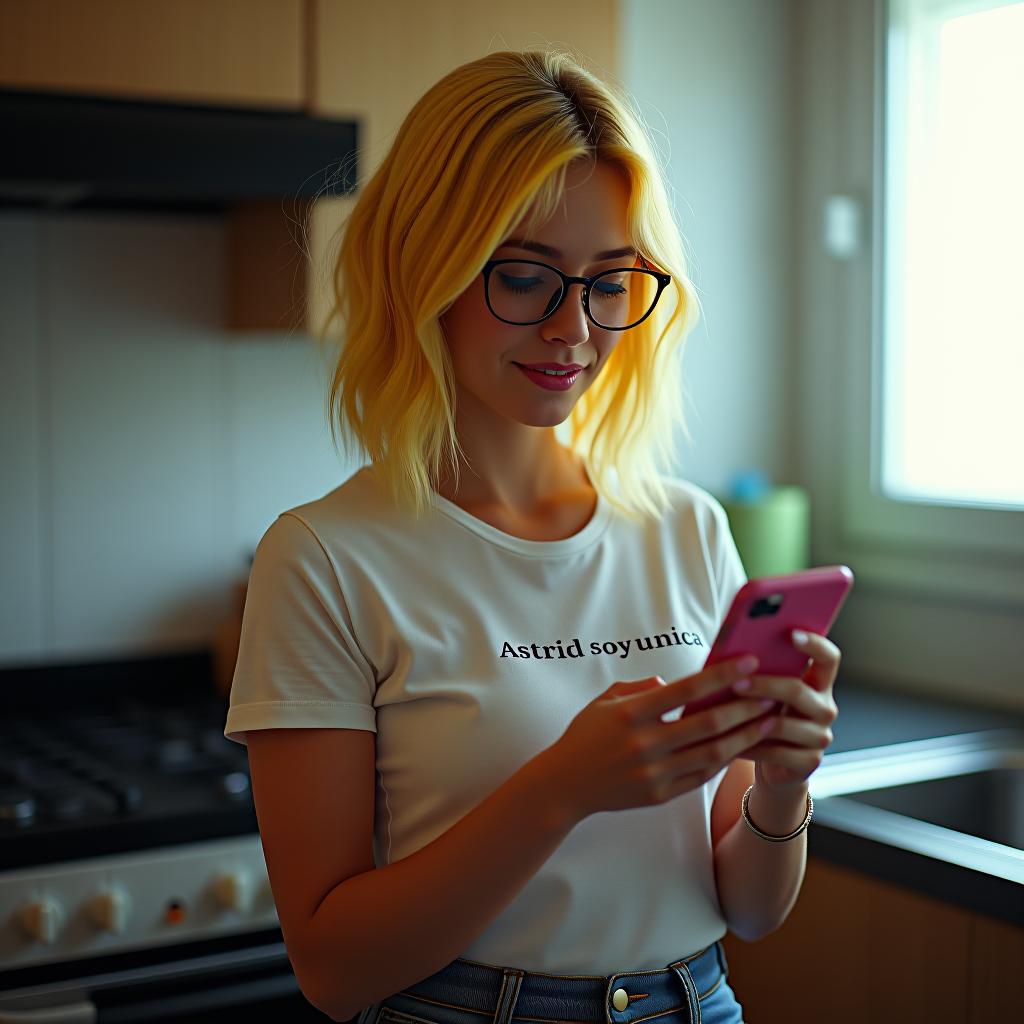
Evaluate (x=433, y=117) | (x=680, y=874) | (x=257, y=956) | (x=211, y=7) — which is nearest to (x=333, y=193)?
(x=211, y=7)

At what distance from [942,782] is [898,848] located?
1.21 feet

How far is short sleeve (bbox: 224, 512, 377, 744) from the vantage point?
3.02 ft

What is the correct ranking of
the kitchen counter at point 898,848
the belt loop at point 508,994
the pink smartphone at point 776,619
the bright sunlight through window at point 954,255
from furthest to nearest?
the bright sunlight through window at point 954,255, the kitchen counter at point 898,848, the belt loop at point 508,994, the pink smartphone at point 776,619

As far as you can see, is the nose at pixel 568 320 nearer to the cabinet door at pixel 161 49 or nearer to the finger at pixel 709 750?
the finger at pixel 709 750

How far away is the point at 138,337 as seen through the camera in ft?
7.07

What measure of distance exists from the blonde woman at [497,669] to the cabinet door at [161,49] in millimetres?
778

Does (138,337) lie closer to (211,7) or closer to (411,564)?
(211,7)

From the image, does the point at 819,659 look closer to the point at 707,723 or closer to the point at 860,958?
the point at 707,723

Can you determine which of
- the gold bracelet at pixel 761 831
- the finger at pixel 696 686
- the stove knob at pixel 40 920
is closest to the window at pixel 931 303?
the gold bracelet at pixel 761 831

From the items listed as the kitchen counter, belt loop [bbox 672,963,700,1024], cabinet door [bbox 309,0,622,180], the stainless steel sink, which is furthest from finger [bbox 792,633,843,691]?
cabinet door [bbox 309,0,622,180]

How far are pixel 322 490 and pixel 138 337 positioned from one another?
0.40m

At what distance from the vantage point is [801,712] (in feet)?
2.91

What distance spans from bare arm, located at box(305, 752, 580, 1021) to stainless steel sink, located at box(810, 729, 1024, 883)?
0.76 meters

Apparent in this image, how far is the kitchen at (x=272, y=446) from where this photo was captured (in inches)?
60.7
